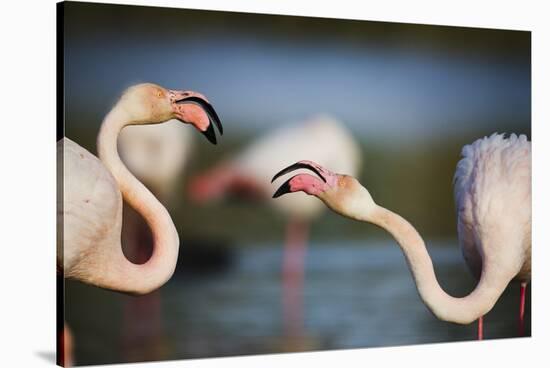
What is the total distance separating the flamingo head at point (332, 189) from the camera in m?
9.34

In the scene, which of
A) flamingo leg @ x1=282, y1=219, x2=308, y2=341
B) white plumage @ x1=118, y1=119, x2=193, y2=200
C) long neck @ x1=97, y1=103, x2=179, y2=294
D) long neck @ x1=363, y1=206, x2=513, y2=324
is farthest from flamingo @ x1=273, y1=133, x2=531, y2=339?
long neck @ x1=97, y1=103, x2=179, y2=294

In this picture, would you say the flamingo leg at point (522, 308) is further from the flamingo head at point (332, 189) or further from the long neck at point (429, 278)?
the flamingo head at point (332, 189)

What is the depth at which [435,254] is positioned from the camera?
9.84m

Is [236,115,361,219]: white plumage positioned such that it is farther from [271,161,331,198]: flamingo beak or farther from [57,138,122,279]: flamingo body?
[57,138,122,279]: flamingo body

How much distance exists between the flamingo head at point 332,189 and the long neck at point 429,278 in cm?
13

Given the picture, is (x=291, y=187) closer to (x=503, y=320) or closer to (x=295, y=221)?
(x=295, y=221)

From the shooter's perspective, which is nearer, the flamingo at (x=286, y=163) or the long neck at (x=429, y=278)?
the flamingo at (x=286, y=163)

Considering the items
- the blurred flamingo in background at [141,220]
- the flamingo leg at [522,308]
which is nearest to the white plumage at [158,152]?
the blurred flamingo in background at [141,220]

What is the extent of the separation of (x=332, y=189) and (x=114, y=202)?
5.56ft

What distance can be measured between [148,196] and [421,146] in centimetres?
226

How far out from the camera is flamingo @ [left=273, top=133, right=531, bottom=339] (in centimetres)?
965

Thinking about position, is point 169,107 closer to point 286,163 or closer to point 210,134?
point 210,134

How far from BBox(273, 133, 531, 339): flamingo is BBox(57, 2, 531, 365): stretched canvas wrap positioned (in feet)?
0.05

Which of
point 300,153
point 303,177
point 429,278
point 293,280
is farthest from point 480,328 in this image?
point 300,153
